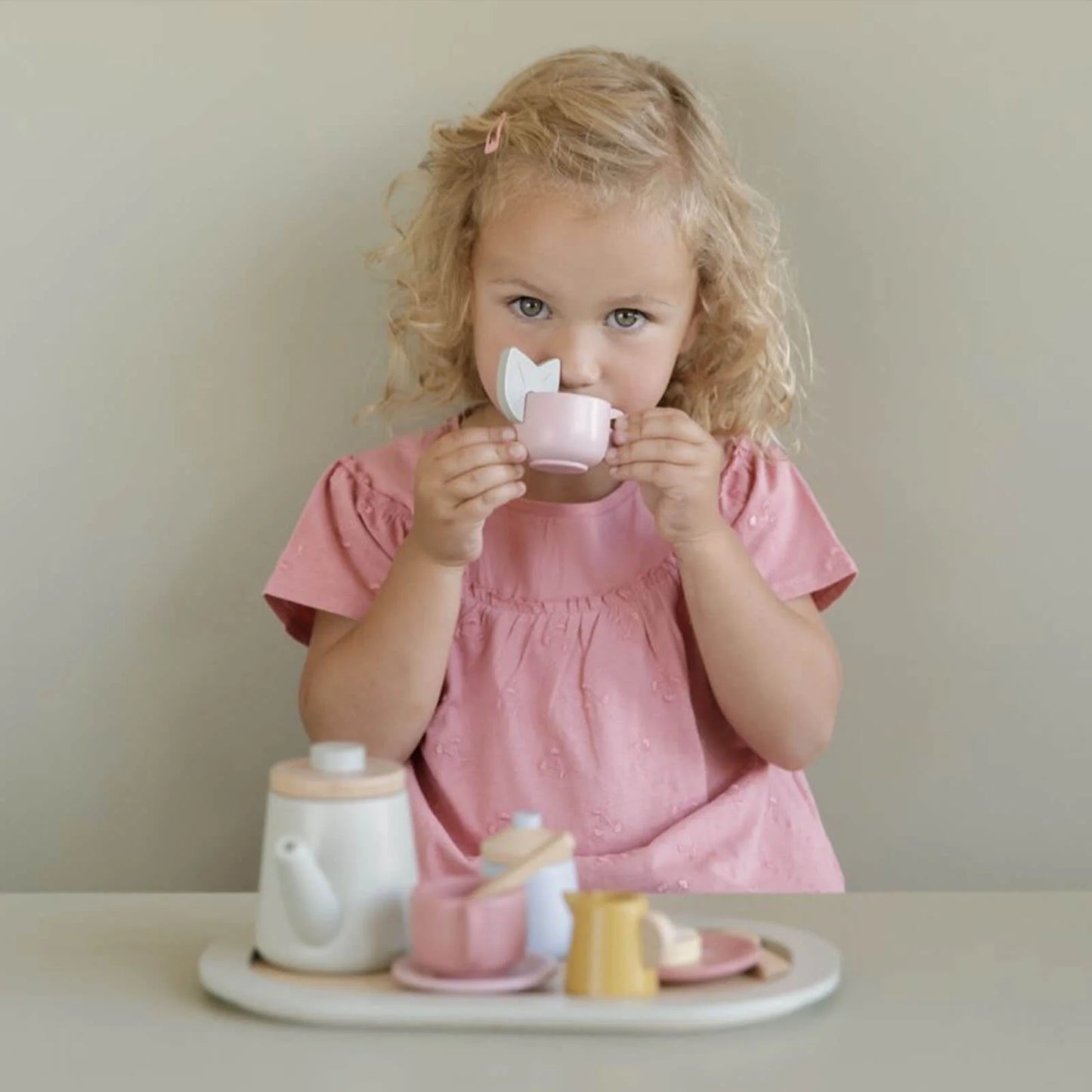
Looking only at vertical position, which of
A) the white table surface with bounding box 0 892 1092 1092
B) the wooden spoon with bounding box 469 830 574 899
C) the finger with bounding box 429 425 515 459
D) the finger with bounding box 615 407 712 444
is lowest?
the white table surface with bounding box 0 892 1092 1092

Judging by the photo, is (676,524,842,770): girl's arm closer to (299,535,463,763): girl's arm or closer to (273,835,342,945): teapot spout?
(299,535,463,763): girl's arm

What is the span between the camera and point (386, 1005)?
34.2 inches

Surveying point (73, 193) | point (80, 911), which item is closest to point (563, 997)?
point (80, 911)

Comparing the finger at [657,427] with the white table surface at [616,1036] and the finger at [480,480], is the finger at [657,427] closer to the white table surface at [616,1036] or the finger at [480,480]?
the finger at [480,480]

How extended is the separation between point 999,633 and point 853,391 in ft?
0.89

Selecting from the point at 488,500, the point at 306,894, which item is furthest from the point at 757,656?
the point at 306,894

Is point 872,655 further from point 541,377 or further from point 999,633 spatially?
point 541,377

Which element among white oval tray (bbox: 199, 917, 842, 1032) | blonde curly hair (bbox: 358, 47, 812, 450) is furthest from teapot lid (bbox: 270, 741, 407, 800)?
blonde curly hair (bbox: 358, 47, 812, 450)

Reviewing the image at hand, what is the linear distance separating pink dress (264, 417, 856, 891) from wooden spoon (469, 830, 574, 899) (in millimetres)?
456

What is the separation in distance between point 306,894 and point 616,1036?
0.59ft

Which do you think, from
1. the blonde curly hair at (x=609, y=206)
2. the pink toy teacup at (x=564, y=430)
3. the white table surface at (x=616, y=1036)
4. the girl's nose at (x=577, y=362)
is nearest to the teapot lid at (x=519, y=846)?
the white table surface at (x=616, y=1036)

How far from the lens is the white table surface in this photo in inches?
32.2

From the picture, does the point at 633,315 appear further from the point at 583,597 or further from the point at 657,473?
the point at 583,597

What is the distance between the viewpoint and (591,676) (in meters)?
1.44
